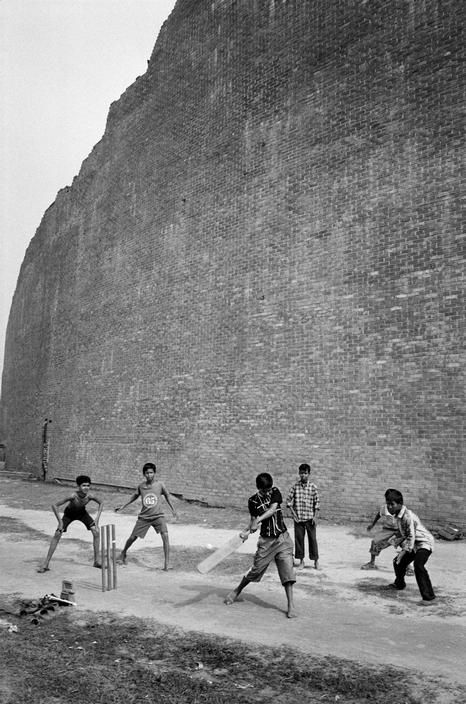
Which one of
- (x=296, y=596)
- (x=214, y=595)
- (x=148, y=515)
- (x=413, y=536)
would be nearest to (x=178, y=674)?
(x=214, y=595)

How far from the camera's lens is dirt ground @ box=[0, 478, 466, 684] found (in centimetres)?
506

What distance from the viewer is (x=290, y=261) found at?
1403 centimetres

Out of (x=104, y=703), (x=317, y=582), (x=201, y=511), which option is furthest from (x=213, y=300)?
(x=104, y=703)

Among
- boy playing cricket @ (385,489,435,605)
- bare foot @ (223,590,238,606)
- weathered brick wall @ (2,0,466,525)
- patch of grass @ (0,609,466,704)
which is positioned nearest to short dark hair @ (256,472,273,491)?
bare foot @ (223,590,238,606)

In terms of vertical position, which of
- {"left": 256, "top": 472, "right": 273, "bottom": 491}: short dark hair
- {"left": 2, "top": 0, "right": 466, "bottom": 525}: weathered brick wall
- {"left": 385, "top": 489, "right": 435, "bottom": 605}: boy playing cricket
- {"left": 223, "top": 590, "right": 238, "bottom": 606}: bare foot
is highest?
{"left": 2, "top": 0, "right": 466, "bottom": 525}: weathered brick wall

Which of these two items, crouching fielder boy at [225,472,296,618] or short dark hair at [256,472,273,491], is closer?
crouching fielder boy at [225,472,296,618]

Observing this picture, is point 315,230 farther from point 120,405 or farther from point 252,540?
point 120,405

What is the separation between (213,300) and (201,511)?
17.1 ft

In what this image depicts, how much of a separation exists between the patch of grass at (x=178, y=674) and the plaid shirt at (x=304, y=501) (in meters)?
3.39

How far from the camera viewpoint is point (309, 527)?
8.38 m

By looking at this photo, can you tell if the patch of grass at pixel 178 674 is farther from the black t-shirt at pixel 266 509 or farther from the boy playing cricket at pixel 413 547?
the boy playing cricket at pixel 413 547

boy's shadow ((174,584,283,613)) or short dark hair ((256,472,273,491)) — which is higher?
short dark hair ((256,472,273,491))

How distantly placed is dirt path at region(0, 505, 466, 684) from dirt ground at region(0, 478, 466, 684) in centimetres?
1

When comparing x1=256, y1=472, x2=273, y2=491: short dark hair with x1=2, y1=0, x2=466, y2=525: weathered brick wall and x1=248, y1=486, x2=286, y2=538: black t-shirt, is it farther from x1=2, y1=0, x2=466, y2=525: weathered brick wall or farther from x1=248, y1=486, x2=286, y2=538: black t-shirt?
x1=2, y1=0, x2=466, y2=525: weathered brick wall
